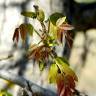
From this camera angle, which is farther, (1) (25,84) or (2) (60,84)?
(1) (25,84)

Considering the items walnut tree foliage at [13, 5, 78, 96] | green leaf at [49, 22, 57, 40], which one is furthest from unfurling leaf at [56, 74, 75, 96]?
green leaf at [49, 22, 57, 40]

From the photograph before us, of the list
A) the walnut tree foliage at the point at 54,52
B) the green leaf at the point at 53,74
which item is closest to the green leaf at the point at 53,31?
the walnut tree foliage at the point at 54,52

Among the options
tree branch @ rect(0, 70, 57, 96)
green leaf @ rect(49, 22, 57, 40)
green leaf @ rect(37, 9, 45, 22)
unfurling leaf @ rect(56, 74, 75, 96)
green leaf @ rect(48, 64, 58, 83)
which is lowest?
tree branch @ rect(0, 70, 57, 96)

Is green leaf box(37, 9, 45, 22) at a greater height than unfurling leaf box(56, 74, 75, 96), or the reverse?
green leaf box(37, 9, 45, 22)

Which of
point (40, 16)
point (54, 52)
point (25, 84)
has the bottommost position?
point (25, 84)

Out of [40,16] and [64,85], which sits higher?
[40,16]

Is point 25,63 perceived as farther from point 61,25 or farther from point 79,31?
point 79,31

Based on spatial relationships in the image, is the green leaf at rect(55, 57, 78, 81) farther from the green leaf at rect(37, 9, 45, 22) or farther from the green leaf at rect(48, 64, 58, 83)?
the green leaf at rect(37, 9, 45, 22)

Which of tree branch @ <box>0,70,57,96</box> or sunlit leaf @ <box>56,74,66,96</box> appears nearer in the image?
sunlit leaf @ <box>56,74,66,96</box>

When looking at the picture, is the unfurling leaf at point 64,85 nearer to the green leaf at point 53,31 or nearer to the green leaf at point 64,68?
the green leaf at point 64,68

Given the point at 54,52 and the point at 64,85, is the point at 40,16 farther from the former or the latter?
the point at 64,85

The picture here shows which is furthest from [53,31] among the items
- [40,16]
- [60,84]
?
[60,84]
